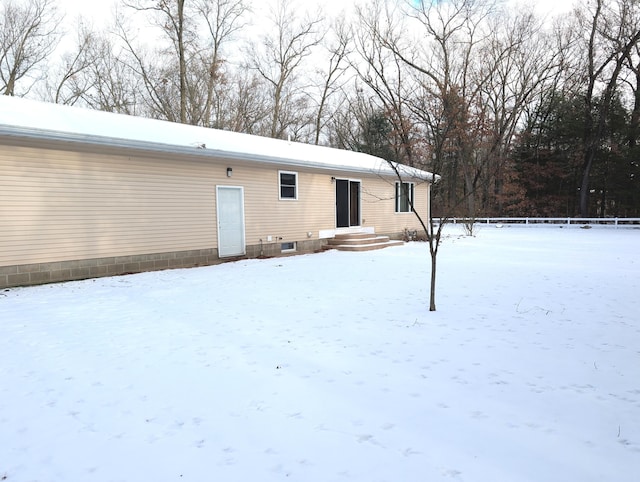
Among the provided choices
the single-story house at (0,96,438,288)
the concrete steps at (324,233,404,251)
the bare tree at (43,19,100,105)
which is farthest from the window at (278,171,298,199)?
the bare tree at (43,19,100,105)

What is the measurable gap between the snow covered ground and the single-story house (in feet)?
5.52

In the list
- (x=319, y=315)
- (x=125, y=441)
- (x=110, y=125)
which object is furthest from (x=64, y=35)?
(x=125, y=441)

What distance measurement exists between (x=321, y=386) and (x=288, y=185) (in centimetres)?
963

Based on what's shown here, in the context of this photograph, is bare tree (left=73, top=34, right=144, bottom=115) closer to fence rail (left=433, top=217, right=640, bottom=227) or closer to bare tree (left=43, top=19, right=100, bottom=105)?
bare tree (left=43, top=19, right=100, bottom=105)

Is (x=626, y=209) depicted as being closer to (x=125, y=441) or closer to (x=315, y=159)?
(x=315, y=159)

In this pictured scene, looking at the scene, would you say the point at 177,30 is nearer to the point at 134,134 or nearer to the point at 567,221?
the point at 134,134

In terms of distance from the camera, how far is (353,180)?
1472 centimetres

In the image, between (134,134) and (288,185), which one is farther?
(288,185)

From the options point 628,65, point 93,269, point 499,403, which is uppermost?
point 628,65

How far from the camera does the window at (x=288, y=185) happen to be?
481 inches

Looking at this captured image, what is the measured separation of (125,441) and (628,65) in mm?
31595

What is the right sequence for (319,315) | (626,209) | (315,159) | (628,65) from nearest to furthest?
(319,315)
(315,159)
(628,65)
(626,209)

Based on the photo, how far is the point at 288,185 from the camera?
40.8 ft

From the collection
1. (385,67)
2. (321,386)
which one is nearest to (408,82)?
(385,67)
